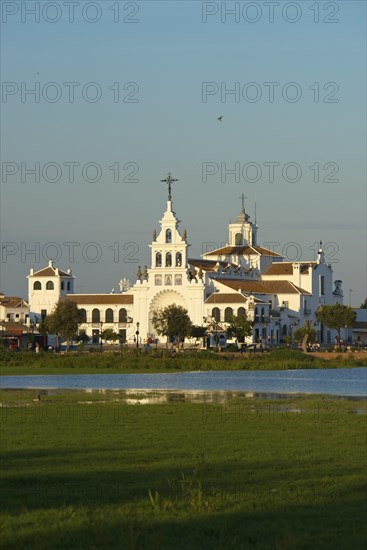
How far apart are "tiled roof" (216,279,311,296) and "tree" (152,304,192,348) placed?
534 inches

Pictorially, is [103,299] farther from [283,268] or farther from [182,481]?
[182,481]

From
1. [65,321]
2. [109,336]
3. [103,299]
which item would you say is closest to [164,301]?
[103,299]

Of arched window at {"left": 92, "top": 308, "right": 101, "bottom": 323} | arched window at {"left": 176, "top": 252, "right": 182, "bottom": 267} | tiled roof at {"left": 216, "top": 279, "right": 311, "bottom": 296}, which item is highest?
arched window at {"left": 176, "top": 252, "right": 182, "bottom": 267}

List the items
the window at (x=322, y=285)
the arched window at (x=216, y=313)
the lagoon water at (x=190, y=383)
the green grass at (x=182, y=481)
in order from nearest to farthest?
the green grass at (x=182, y=481) < the lagoon water at (x=190, y=383) < the arched window at (x=216, y=313) < the window at (x=322, y=285)

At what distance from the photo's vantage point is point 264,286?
520 feet

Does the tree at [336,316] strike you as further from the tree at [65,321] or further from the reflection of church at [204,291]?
the tree at [65,321]

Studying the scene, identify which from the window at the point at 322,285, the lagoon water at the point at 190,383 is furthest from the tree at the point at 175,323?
the lagoon water at the point at 190,383

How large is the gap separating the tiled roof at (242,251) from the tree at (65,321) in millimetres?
32693

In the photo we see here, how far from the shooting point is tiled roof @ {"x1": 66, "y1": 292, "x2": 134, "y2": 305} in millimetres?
155125

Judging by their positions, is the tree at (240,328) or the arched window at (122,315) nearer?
the tree at (240,328)

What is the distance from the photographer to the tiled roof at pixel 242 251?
16629 cm

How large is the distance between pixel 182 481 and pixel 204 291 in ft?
413

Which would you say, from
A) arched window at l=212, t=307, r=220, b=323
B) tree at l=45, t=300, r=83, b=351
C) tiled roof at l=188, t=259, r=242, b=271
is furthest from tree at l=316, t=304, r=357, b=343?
tree at l=45, t=300, r=83, b=351

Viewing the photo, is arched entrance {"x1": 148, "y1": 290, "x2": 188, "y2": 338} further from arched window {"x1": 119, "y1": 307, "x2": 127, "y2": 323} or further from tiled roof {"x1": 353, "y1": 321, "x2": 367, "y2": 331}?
tiled roof {"x1": 353, "y1": 321, "x2": 367, "y2": 331}
